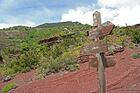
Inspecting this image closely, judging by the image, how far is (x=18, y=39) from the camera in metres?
51.2

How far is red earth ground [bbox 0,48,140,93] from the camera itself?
59.6ft

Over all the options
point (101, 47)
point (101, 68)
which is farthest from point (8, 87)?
point (101, 47)

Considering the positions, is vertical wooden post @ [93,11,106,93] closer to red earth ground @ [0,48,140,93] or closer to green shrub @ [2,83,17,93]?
red earth ground @ [0,48,140,93]

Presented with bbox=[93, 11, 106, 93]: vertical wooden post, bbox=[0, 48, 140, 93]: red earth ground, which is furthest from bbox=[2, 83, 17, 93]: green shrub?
bbox=[93, 11, 106, 93]: vertical wooden post

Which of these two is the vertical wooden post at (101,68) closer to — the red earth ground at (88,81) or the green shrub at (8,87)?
the red earth ground at (88,81)

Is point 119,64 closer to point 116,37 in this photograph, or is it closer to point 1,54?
point 116,37

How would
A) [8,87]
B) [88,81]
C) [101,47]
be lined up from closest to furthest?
[101,47], [88,81], [8,87]

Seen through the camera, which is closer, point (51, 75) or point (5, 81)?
point (51, 75)

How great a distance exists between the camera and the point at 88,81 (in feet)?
65.8

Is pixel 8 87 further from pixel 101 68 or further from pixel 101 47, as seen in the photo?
pixel 101 47

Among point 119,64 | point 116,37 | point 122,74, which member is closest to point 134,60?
point 119,64

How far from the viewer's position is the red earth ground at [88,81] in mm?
18156

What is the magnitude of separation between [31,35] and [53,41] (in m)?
17.5

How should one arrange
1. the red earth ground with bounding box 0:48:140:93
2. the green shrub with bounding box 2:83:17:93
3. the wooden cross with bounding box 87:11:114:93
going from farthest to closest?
the green shrub with bounding box 2:83:17:93 < the red earth ground with bounding box 0:48:140:93 < the wooden cross with bounding box 87:11:114:93
